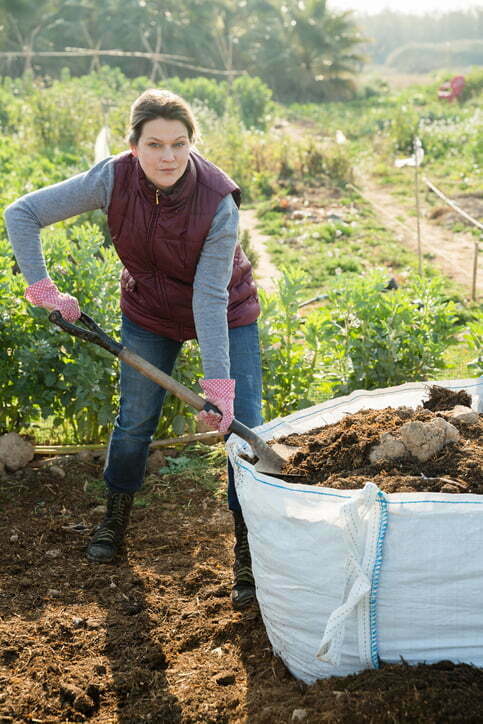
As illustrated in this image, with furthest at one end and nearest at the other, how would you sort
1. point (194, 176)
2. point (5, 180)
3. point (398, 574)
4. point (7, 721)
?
point (5, 180), point (194, 176), point (7, 721), point (398, 574)

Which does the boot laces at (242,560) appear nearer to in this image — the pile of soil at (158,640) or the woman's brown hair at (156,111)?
the pile of soil at (158,640)

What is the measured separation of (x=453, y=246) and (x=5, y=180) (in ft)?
14.6

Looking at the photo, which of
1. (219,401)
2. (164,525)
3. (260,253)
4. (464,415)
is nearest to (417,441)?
(464,415)

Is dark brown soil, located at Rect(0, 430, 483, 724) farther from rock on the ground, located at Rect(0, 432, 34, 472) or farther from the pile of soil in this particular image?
rock on the ground, located at Rect(0, 432, 34, 472)

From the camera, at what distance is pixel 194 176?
98.7 inches

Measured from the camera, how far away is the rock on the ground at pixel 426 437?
7.72 feet

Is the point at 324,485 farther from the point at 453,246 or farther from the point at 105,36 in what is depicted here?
the point at 105,36

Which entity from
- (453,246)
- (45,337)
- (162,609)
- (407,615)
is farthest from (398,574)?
(453,246)

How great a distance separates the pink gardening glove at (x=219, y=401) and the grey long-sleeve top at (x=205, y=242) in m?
0.03

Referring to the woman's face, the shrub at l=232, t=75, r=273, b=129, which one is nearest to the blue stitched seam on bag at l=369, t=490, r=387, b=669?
the woman's face

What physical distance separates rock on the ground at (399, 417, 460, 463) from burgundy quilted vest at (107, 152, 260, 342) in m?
0.71

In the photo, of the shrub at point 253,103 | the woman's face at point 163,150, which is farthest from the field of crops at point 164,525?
the shrub at point 253,103

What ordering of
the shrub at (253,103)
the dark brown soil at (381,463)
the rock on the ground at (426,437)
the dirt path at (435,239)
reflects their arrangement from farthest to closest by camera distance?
the shrub at (253,103) → the dirt path at (435,239) → the rock on the ground at (426,437) → the dark brown soil at (381,463)

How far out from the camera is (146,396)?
9.42 feet
